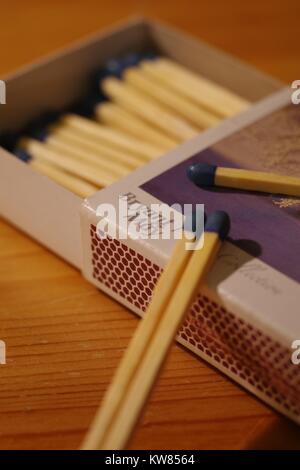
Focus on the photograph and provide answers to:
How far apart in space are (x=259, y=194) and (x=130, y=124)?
32 centimetres

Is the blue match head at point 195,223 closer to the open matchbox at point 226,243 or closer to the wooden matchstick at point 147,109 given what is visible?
the open matchbox at point 226,243

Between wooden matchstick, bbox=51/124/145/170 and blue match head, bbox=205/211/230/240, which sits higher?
blue match head, bbox=205/211/230/240

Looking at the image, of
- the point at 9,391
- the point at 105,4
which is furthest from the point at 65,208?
the point at 105,4

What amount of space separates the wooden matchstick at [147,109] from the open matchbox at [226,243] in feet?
0.33

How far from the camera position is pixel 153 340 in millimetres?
618

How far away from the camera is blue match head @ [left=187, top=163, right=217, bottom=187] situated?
0.77 metres

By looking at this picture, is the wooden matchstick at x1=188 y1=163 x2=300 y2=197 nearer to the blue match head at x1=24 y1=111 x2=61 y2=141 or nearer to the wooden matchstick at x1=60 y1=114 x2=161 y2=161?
the wooden matchstick at x1=60 y1=114 x2=161 y2=161

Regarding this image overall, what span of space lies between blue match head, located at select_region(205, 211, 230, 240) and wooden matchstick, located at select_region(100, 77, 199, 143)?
0.97 feet

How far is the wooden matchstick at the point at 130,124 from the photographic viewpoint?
100cm

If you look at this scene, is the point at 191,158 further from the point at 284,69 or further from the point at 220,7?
the point at 220,7

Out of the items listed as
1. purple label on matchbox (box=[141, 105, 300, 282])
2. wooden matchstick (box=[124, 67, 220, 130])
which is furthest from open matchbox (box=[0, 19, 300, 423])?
wooden matchstick (box=[124, 67, 220, 130])

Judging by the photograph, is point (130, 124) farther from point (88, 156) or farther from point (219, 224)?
point (219, 224)

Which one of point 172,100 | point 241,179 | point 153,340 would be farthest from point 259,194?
point 172,100

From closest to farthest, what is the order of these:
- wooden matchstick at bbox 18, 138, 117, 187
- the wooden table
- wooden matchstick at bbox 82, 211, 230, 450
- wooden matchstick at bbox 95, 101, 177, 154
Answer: wooden matchstick at bbox 82, 211, 230, 450 → the wooden table → wooden matchstick at bbox 18, 138, 117, 187 → wooden matchstick at bbox 95, 101, 177, 154
